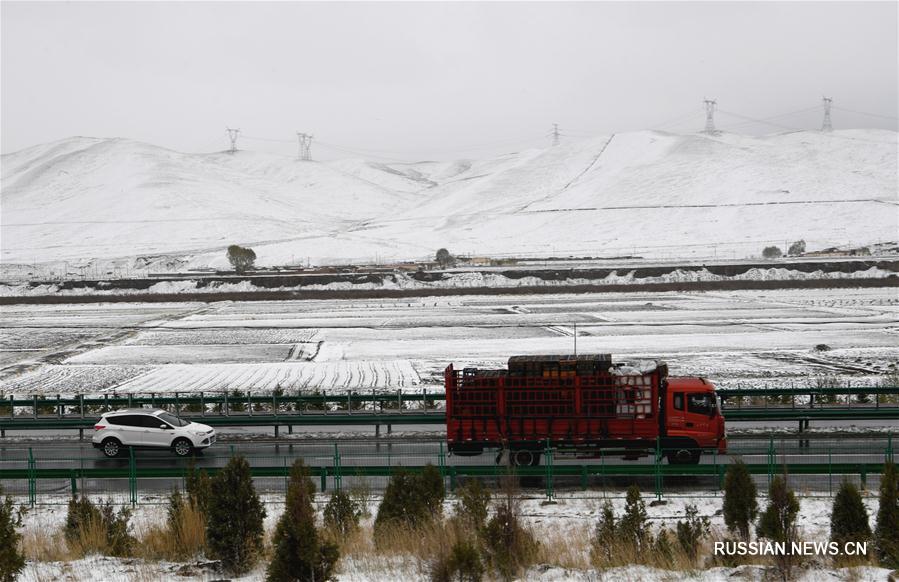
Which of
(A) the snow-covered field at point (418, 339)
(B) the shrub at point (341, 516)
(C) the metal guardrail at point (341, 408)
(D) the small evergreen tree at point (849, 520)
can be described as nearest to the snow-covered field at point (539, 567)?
(D) the small evergreen tree at point (849, 520)

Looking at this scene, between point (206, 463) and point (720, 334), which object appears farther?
point (720, 334)

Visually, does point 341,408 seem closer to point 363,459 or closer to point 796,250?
point 363,459

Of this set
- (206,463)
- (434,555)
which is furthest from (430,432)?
(434,555)

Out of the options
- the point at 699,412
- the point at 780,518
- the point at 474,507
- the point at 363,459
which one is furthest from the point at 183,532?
the point at 699,412

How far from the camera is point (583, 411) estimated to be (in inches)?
873

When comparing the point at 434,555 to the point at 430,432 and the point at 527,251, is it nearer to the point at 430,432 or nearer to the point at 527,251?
the point at 430,432

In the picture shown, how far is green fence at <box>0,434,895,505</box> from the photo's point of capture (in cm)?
1964

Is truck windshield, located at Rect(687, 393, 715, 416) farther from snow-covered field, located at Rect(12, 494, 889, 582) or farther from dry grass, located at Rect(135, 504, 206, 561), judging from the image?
dry grass, located at Rect(135, 504, 206, 561)

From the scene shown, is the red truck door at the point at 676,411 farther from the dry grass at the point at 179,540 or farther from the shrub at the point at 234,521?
the dry grass at the point at 179,540

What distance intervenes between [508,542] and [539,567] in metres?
0.76

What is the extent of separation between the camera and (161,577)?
14039 millimetres

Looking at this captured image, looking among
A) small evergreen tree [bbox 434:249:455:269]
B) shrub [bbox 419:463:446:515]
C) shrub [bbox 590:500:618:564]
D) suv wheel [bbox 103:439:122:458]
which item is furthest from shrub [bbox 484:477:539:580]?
small evergreen tree [bbox 434:249:455:269]

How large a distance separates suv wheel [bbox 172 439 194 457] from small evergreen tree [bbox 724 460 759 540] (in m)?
16.0

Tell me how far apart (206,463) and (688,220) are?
175 m
